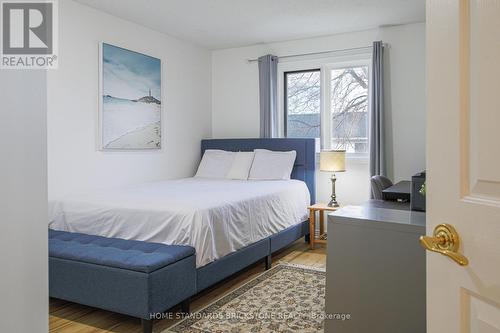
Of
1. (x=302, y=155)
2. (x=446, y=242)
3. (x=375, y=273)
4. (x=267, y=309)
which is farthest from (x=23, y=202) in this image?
(x=302, y=155)

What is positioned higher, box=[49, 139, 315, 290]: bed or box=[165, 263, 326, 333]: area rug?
box=[49, 139, 315, 290]: bed

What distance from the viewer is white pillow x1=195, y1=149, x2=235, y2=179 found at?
5062 millimetres

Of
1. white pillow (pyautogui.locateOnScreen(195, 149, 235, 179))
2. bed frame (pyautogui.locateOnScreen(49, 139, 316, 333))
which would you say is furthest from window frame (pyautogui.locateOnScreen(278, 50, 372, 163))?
bed frame (pyautogui.locateOnScreen(49, 139, 316, 333))

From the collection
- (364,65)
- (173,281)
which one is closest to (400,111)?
(364,65)

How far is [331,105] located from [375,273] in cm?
361

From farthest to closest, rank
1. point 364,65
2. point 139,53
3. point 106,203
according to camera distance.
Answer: point 364,65
point 139,53
point 106,203

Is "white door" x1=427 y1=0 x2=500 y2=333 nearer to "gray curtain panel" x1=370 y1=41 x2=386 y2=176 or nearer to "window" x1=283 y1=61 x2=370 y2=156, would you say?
"gray curtain panel" x1=370 y1=41 x2=386 y2=176

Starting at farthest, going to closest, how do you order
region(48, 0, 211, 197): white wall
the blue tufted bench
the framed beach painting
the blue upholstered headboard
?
the blue upholstered headboard < the framed beach painting < region(48, 0, 211, 197): white wall < the blue tufted bench

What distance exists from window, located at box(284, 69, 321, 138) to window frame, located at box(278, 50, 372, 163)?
6 centimetres

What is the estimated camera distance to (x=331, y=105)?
5031 mm

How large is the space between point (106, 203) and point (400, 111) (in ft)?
11.2

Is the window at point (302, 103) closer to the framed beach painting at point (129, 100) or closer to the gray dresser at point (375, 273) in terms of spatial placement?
the framed beach painting at point (129, 100)

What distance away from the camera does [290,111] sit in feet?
17.5

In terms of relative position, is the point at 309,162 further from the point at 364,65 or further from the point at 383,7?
A: the point at 383,7
